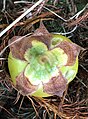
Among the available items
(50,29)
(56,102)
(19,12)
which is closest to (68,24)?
(50,29)

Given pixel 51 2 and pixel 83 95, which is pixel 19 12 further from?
pixel 83 95

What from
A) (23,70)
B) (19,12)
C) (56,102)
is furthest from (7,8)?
(56,102)

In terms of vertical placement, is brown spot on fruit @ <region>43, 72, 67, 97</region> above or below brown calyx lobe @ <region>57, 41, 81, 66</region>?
below

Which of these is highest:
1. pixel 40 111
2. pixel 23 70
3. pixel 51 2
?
pixel 51 2

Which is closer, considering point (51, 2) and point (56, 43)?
point (56, 43)

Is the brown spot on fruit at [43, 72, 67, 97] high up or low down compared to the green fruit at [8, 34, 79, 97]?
down

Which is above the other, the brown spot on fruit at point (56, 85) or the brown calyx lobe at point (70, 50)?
the brown calyx lobe at point (70, 50)

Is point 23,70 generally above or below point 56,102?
above

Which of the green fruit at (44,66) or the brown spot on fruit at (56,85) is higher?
the green fruit at (44,66)
